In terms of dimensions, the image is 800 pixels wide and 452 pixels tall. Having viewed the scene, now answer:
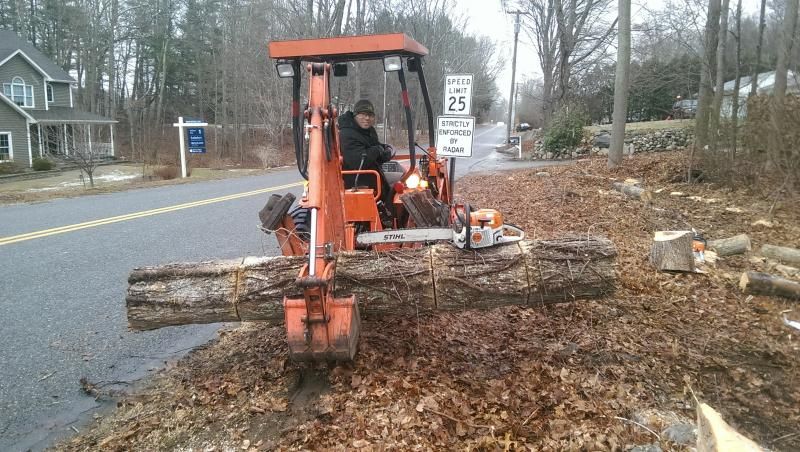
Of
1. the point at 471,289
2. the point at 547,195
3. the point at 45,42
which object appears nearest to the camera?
the point at 471,289

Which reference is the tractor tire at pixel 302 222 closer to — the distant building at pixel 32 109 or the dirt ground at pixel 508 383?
the dirt ground at pixel 508 383

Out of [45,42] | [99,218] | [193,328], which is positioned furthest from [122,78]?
[193,328]

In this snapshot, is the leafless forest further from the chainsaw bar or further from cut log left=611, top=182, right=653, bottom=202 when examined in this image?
the chainsaw bar

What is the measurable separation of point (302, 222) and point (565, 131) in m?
21.5

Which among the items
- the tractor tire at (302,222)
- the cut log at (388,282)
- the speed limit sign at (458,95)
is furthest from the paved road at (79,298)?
the speed limit sign at (458,95)

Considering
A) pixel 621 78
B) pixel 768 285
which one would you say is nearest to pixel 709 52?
pixel 621 78

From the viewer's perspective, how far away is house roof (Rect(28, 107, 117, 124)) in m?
30.0

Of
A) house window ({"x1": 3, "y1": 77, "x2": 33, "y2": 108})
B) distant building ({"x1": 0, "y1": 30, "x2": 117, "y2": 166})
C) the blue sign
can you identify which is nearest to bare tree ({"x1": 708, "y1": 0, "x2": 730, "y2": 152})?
the blue sign

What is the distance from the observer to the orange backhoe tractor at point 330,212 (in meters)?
3.12

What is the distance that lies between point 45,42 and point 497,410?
47.0 metres

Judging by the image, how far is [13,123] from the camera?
1105 inches

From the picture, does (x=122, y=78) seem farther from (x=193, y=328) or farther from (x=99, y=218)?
(x=193, y=328)

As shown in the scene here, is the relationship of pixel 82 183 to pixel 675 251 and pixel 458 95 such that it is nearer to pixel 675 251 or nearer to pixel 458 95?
pixel 458 95

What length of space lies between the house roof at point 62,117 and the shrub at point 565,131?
2654 cm
